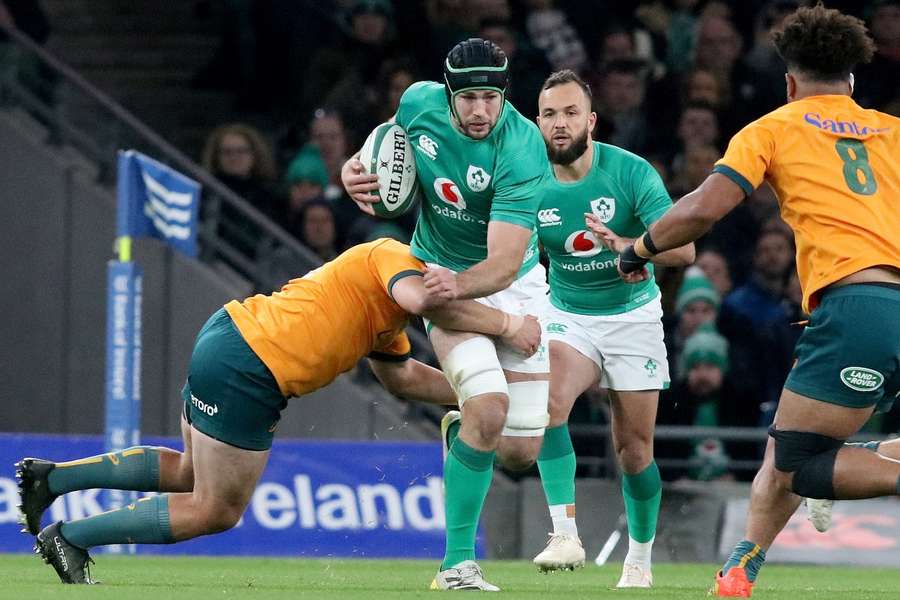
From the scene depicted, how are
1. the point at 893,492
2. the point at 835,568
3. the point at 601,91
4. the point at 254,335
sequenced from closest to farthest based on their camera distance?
the point at 893,492 → the point at 254,335 → the point at 835,568 → the point at 601,91

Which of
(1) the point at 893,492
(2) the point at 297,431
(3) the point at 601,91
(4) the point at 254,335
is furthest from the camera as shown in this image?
(3) the point at 601,91

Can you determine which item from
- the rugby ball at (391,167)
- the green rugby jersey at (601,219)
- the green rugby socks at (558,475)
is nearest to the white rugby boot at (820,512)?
the green rugby socks at (558,475)

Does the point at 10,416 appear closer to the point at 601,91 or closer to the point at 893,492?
the point at 601,91

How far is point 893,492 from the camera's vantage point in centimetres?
694

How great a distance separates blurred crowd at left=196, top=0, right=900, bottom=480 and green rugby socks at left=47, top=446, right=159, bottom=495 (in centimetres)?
607

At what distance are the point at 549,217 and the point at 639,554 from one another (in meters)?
1.78

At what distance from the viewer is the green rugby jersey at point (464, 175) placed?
305 inches

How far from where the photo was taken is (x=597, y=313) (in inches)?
375

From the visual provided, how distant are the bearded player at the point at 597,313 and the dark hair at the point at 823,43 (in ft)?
6.57

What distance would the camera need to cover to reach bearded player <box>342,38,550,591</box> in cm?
766

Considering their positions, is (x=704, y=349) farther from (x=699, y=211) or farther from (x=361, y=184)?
(x=699, y=211)

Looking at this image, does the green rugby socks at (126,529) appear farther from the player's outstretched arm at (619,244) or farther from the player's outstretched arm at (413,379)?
the player's outstretched arm at (619,244)

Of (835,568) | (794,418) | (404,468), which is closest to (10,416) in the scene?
(404,468)

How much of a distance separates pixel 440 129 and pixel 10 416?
8022mm
